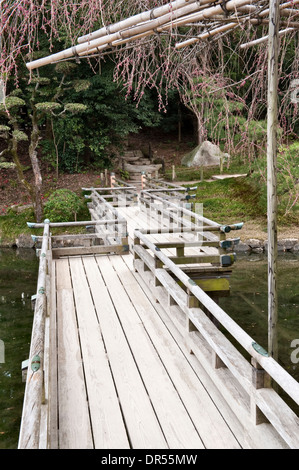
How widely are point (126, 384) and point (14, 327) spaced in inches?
265

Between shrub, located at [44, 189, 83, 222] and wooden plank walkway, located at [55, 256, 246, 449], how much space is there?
39.7 feet

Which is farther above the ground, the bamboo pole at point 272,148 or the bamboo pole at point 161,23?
the bamboo pole at point 161,23

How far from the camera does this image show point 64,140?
22797 millimetres

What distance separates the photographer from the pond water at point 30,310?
7.51 metres

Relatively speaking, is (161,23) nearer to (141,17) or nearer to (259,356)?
(141,17)

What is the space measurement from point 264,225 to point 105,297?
12.2m

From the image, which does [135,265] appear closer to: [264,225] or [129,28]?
[129,28]

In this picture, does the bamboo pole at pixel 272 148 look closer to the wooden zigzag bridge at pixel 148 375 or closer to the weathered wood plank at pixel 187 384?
the wooden zigzag bridge at pixel 148 375

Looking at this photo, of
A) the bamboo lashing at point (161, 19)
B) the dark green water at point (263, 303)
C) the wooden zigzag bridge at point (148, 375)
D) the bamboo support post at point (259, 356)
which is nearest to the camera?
the bamboo support post at point (259, 356)

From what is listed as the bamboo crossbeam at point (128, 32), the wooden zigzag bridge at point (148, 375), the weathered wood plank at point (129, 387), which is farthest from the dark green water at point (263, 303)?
the bamboo crossbeam at point (128, 32)

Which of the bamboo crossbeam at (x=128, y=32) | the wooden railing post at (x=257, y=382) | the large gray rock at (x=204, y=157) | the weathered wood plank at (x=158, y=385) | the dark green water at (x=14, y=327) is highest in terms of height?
the bamboo crossbeam at (x=128, y=32)

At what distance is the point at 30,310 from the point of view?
1141 centimetres

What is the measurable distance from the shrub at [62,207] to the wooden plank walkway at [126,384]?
477 inches

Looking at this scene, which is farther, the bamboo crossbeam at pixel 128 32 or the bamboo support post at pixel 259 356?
the bamboo crossbeam at pixel 128 32
